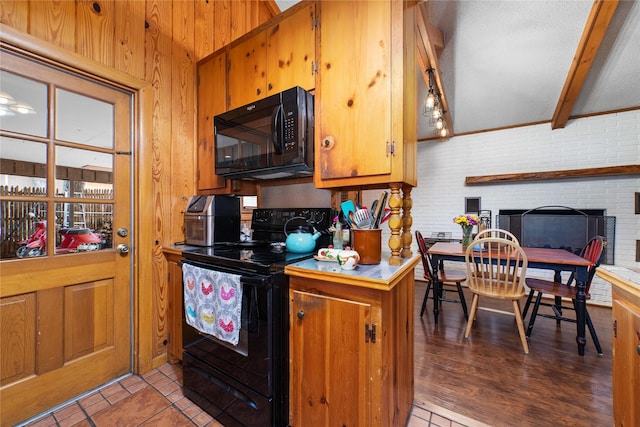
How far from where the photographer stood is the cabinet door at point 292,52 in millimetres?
1441

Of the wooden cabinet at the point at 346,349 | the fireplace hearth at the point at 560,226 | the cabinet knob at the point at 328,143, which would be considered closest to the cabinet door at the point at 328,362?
the wooden cabinet at the point at 346,349

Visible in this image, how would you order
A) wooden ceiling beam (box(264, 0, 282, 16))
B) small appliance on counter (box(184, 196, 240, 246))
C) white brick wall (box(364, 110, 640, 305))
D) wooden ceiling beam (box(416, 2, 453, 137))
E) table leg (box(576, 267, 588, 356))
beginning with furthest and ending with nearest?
white brick wall (box(364, 110, 640, 305)) → wooden ceiling beam (box(264, 0, 282, 16)) → wooden ceiling beam (box(416, 2, 453, 137)) → table leg (box(576, 267, 588, 356)) → small appliance on counter (box(184, 196, 240, 246))

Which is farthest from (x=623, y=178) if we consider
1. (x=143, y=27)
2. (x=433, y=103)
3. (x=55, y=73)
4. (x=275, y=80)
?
(x=55, y=73)

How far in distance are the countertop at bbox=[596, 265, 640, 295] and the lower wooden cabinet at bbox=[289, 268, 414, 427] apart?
26.9 inches

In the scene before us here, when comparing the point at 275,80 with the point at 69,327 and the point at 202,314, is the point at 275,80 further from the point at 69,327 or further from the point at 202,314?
the point at 69,327

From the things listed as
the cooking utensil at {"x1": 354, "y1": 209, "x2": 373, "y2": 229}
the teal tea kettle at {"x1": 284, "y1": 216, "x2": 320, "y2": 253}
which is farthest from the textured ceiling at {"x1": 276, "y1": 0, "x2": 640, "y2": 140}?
the teal tea kettle at {"x1": 284, "y1": 216, "x2": 320, "y2": 253}

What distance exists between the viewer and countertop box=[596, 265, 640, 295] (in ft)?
2.45

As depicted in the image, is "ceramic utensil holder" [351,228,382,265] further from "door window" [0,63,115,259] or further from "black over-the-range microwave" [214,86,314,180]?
"door window" [0,63,115,259]

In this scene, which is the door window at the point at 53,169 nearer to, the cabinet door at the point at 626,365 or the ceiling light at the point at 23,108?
the ceiling light at the point at 23,108

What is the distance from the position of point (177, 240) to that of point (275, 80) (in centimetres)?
Answer: 142

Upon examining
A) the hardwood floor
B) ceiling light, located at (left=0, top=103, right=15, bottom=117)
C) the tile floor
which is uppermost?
ceiling light, located at (left=0, top=103, right=15, bottom=117)

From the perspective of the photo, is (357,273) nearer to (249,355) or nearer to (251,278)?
(251,278)

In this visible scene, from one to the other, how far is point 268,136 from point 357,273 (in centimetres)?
97

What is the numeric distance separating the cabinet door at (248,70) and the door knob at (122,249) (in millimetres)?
1224
